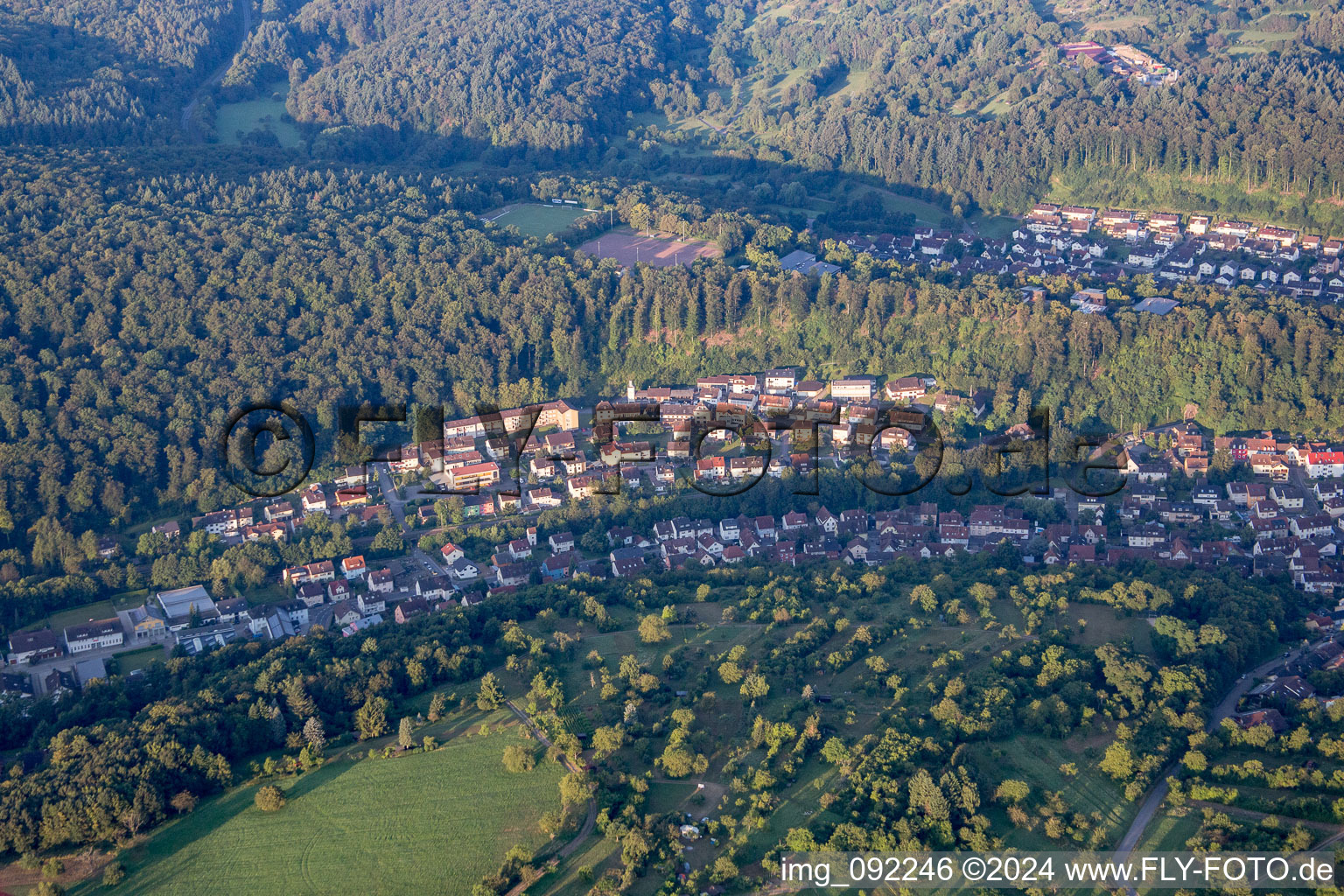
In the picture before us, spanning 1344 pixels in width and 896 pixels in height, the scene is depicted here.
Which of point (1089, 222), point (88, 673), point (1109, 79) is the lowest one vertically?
point (88, 673)

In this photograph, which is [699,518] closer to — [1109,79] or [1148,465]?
[1148,465]

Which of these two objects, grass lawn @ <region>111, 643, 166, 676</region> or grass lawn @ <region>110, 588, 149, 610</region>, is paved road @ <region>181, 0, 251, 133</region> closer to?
grass lawn @ <region>110, 588, 149, 610</region>

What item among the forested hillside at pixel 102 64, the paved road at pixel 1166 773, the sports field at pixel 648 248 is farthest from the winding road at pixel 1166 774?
the forested hillside at pixel 102 64

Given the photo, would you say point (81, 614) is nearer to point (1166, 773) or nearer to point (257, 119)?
point (1166, 773)

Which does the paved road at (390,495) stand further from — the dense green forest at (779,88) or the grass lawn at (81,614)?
the dense green forest at (779,88)

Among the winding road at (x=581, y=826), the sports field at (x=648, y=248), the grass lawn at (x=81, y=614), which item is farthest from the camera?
the sports field at (x=648, y=248)

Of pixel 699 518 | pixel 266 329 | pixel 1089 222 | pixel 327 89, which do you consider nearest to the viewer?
pixel 699 518

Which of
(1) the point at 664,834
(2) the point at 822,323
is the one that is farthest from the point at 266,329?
(1) the point at 664,834

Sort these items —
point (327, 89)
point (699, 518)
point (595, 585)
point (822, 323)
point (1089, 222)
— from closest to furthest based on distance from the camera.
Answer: point (595, 585) → point (699, 518) → point (822, 323) → point (1089, 222) → point (327, 89)
